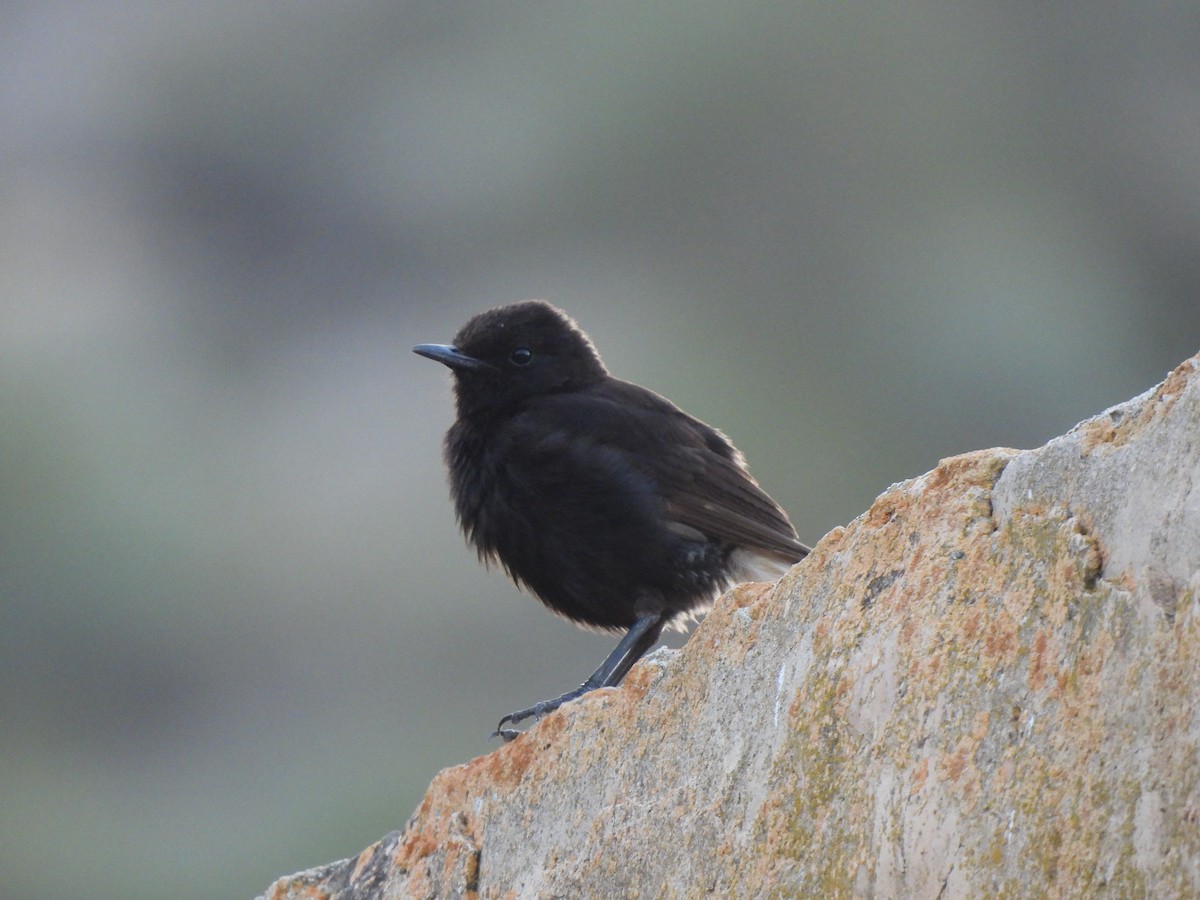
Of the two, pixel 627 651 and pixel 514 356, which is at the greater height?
pixel 514 356

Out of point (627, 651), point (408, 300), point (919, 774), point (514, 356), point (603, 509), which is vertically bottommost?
point (919, 774)

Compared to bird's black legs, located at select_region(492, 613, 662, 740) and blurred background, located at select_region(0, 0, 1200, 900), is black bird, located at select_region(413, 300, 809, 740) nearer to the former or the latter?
bird's black legs, located at select_region(492, 613, 662, 740)

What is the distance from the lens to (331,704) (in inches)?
1569

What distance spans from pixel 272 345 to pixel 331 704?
20.4m

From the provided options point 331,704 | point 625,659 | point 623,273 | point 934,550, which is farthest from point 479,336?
point 623,273

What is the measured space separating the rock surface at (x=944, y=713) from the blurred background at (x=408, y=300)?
87.0 feet

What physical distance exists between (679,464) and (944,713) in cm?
377

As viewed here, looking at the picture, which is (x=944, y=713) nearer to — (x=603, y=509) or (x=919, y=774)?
(x=919, y=774)

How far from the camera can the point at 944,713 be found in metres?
3.19

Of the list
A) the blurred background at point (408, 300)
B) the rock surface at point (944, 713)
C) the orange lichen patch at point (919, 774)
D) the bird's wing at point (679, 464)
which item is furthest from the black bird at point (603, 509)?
the blurred background at point (408, 300)

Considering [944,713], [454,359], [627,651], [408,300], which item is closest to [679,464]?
[627,651]

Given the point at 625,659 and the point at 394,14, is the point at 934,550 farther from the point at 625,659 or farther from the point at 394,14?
the point at 394,14

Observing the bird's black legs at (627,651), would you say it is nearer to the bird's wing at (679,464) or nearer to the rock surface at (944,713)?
the bird's wing at (679,464)

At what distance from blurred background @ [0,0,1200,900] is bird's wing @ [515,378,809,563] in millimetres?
23726
